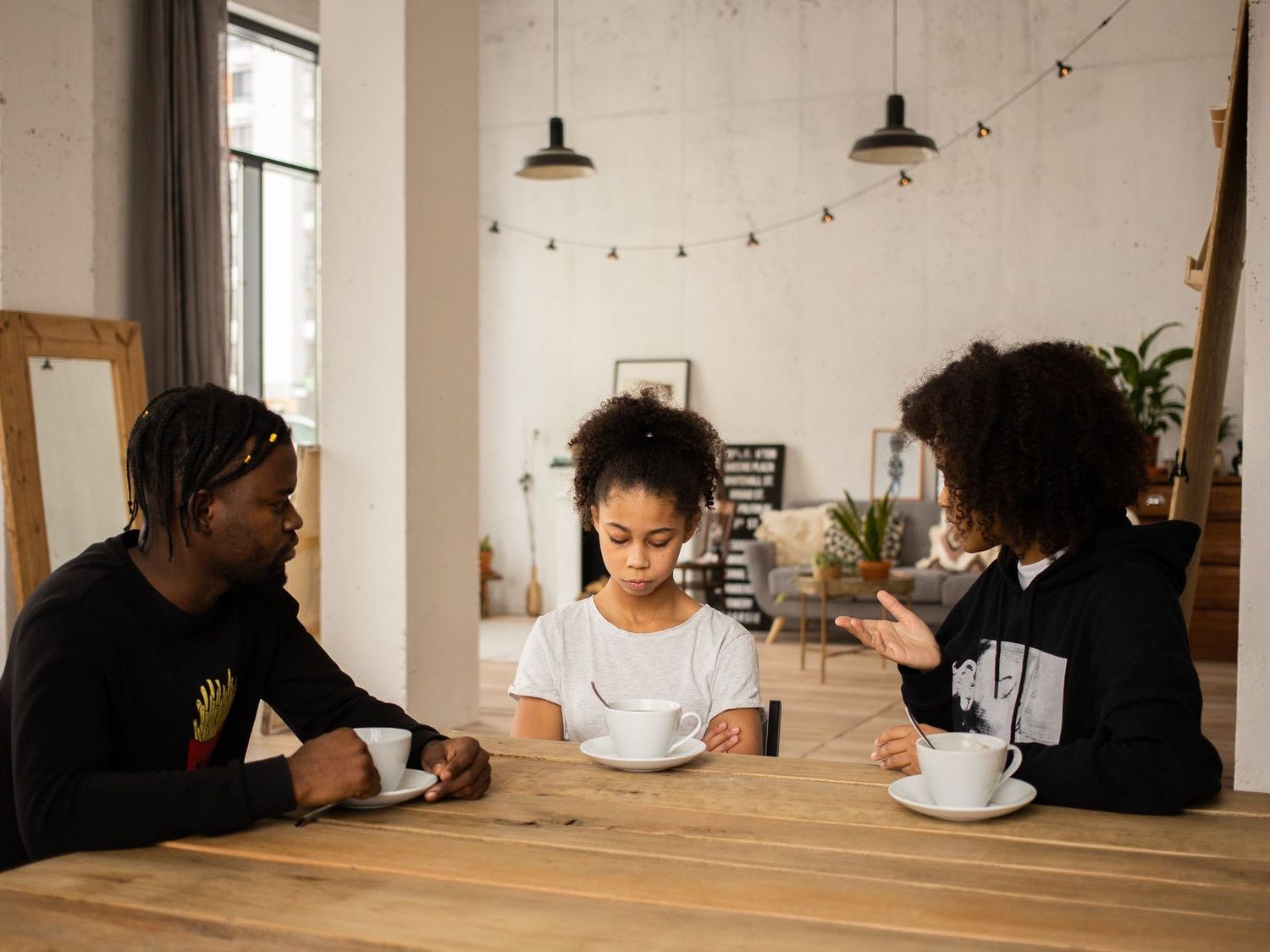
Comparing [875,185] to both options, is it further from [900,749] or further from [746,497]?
[900,749]

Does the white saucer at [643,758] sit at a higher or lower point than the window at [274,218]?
lower

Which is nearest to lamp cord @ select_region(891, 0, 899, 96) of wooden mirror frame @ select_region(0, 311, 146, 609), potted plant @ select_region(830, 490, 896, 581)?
potted plant @ select_region(830, 490, 896, 581)

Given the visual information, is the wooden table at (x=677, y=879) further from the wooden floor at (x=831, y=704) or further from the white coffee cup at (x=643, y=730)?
the wooden floor at (x=831, y=704)

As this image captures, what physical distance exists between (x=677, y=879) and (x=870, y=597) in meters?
6.06

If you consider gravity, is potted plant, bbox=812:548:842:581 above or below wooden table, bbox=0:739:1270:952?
below

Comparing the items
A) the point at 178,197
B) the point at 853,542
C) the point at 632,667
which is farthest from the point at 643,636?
the point at 853,542

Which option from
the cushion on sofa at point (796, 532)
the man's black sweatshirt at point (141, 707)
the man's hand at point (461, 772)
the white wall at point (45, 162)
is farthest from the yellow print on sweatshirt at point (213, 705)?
the cushion on sofa at point (796, 532)

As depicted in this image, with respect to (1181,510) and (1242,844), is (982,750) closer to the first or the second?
(1242,844)

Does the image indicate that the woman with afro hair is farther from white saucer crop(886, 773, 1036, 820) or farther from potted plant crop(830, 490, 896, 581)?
potted plant crop(830, 490, 896, 581)

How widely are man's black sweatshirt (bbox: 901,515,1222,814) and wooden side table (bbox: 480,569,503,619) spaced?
22.9ft

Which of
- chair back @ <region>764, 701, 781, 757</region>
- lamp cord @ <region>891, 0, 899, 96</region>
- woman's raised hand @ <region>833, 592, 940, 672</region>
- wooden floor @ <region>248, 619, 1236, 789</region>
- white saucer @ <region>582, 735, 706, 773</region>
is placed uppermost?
lamp cord @ <region>891, 0, 899, 96</region>

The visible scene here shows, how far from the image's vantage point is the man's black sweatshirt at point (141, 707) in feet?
3.98

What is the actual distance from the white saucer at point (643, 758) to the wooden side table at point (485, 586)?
7.21 meters

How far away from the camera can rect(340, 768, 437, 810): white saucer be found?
4.33 feet
